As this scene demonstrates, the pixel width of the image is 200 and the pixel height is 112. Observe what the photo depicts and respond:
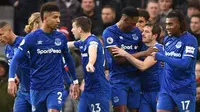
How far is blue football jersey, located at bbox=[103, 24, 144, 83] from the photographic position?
13492mm

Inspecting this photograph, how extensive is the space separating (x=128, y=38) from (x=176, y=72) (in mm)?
1392

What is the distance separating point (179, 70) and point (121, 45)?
146 cm

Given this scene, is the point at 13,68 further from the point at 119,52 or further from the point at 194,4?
the point at 194,4

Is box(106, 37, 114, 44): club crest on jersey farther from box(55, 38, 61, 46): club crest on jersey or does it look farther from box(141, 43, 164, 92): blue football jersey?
box(55, 38, 61, 46): club crest on jersey

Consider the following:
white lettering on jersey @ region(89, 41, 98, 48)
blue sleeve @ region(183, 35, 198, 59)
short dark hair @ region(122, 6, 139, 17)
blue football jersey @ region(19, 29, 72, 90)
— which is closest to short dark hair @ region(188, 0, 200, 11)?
short dark hair @ region(122, 6, 139, 17)

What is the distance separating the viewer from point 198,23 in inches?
648

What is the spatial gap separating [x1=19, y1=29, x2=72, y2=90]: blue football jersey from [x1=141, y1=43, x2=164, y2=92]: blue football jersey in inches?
73.0

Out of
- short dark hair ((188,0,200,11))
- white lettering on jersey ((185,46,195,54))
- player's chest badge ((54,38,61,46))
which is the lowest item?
white lettering on jersey ((185,46,195,54))

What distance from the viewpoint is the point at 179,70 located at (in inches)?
490

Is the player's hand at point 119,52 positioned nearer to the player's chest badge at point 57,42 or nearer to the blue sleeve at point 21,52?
the player's chest badge at point 57,42

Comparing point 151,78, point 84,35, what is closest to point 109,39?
point 84,35

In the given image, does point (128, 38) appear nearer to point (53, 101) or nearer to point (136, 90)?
point (136, 90)

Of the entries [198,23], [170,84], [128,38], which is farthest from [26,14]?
[170,84]

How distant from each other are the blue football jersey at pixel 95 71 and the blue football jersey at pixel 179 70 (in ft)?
3.73
